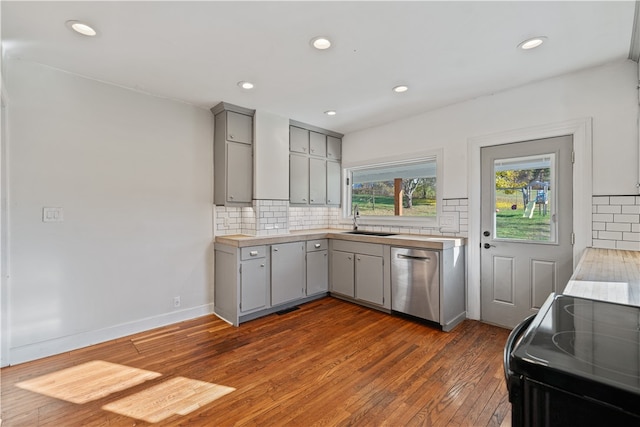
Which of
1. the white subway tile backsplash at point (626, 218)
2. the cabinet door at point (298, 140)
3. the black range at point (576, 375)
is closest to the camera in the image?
the black range at point (576, 375)

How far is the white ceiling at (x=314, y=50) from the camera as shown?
1.84m

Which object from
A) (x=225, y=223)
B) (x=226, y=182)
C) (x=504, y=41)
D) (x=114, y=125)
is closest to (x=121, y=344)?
(x=225, y=223)

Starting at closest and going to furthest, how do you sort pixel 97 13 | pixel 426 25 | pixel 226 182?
pixel 97 13, pixel 426 25, pixel 226 182

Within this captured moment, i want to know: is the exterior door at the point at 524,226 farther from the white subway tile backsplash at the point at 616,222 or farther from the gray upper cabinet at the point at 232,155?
the gray upper cabinet at the point at 232,155

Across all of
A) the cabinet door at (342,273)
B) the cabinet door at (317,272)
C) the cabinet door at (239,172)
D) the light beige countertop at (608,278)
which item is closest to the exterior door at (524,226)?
the light beige countertop at (608,278)

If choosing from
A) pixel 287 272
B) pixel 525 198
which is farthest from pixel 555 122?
pixel 287 272

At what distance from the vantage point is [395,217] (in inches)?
166

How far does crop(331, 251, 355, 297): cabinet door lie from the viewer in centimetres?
387

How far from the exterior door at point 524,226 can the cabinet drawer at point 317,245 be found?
1.92m

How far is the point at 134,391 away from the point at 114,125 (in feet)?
7.89

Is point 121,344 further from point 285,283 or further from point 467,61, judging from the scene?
point 467,61

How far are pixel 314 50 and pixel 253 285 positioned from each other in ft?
8.04

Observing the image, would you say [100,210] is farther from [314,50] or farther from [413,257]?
[413,257]

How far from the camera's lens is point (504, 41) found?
2.17m
